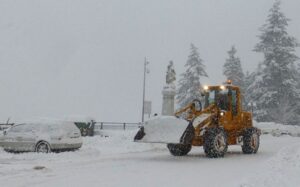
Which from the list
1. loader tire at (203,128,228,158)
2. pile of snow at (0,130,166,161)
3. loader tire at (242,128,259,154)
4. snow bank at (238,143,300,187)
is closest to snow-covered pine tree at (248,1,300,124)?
pile of snow at (0,130,166,161)

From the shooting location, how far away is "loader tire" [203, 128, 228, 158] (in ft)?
58.0

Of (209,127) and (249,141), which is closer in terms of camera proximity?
(209,127)

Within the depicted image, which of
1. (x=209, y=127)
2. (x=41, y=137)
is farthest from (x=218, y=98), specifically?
(x=41, y=137)

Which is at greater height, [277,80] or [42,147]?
[277,80]

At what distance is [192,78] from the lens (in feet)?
210

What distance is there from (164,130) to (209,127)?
72.4 inches

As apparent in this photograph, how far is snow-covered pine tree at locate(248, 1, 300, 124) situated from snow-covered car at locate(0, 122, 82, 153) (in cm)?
3391

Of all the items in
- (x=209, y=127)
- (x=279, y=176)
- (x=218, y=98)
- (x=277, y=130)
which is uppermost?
(x=218, y=98)

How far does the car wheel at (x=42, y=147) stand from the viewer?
65.3 feet

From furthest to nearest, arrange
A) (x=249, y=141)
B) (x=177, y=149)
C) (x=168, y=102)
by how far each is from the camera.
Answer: (x=168, y=102), (x=249, y=141), (x=177, y=149)

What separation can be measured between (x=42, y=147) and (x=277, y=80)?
1447 inches

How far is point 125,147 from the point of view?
81.2 feet

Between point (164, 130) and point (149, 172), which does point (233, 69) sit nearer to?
point (164, 130)

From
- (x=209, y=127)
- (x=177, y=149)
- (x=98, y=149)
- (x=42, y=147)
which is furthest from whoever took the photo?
(x=98, y=149)
